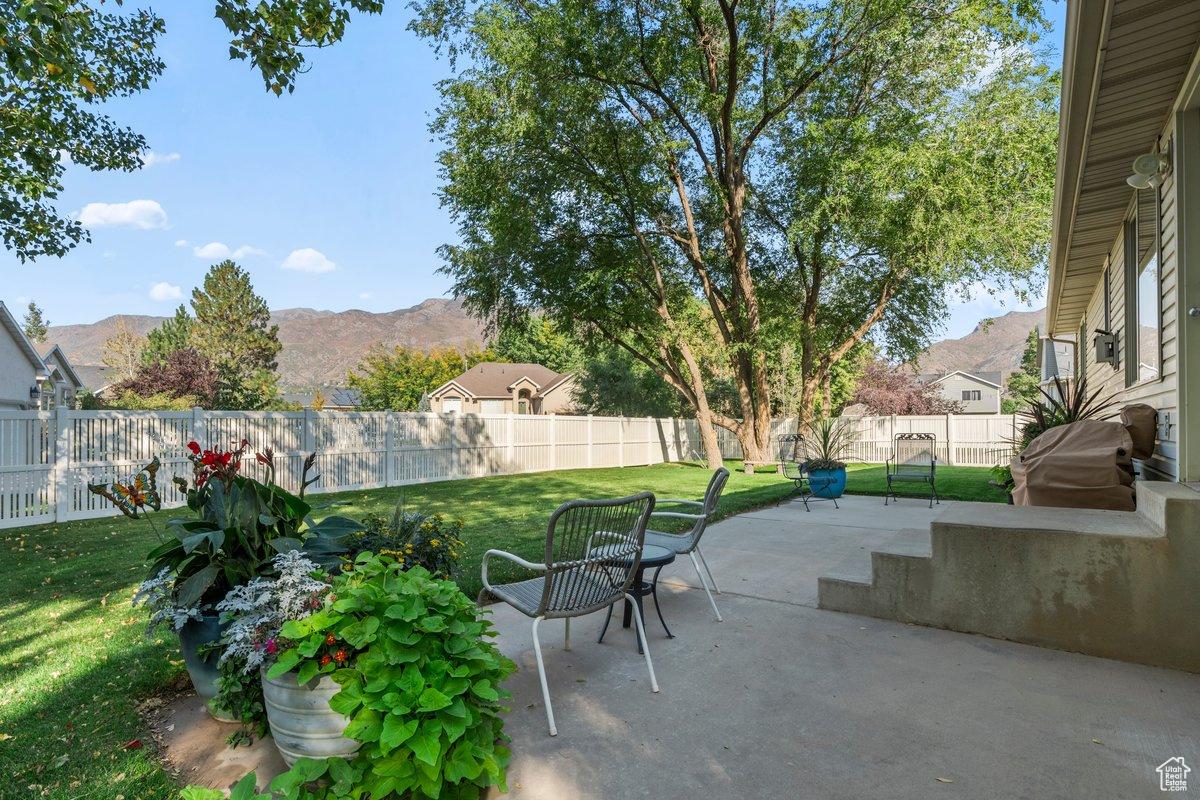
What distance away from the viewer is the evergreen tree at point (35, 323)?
64438mm

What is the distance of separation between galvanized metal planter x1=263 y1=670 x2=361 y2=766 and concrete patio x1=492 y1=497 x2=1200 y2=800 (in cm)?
61

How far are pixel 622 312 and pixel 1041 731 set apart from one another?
15.1 meters

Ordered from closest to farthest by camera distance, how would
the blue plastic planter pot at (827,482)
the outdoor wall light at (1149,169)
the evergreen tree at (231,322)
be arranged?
1. the outdoor wall light at (1149,169)
2. the blue plastic planter pot at (827,482)
3. the evergreen tree at (231,322)

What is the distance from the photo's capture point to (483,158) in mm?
14148

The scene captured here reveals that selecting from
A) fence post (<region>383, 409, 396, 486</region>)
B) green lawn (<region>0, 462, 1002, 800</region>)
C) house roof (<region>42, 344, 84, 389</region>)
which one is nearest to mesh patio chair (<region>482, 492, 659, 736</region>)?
green lawn (<region>0, 462, 1002, 800</region>)

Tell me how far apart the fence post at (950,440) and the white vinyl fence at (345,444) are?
0.10 feet

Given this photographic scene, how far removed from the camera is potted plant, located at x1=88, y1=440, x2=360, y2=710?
2.56 meters

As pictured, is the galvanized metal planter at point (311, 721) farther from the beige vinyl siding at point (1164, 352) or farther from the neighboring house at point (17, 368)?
the neighboring house at point (17, 368)

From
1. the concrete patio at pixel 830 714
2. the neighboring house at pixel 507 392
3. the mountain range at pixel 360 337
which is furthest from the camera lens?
the mountain range at pixel 360 337

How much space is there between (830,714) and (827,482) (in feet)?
22.8

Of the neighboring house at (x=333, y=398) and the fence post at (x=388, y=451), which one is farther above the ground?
the neighboring house at (x=333, y=398)

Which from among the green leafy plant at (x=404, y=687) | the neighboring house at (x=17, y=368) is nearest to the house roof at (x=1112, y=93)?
the green leafy plant at (x=404, y=687)

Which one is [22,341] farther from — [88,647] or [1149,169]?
[1149,169]

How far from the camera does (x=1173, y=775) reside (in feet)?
6.86
